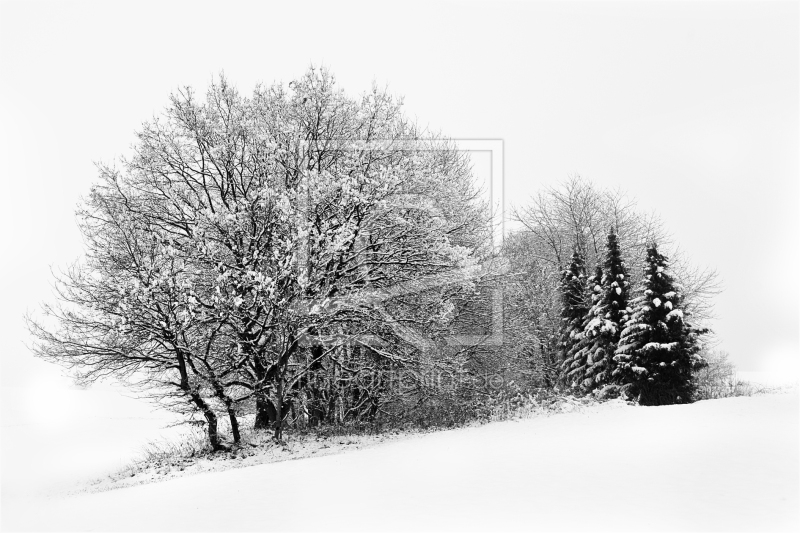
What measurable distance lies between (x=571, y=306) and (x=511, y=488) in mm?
19539

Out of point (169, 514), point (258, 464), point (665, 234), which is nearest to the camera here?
point (169, 514)

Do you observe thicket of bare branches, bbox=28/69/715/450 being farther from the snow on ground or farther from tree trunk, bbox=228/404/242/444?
the snow on ground

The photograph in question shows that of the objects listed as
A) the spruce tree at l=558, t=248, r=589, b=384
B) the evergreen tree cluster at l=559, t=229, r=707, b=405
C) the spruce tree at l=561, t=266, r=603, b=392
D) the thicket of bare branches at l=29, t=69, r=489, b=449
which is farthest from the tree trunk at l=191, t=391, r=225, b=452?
A: the spruce tree at l=558, t=248, r=589, b=384

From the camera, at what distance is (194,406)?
18.0 m

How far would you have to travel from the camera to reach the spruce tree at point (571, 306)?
29.6m

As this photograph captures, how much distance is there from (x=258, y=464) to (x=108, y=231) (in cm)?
841

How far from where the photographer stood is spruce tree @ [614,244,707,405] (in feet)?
79.2

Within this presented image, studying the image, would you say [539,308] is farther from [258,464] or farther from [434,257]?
[258,464]

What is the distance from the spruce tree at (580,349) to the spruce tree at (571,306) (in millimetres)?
69

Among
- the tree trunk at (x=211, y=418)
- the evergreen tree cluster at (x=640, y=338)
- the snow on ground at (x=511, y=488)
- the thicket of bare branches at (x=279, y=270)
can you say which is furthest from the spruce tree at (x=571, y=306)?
the tree trunk at (x=211, y=418)

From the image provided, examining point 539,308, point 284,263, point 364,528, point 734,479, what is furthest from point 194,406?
point 539,308

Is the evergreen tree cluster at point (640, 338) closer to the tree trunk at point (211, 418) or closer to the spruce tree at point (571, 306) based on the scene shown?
the spruce tree at point (571, 306)

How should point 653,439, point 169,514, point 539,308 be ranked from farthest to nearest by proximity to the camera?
point 539,308 < point 653,439 < point 169,514

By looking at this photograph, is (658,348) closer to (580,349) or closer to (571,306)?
(580,349)
